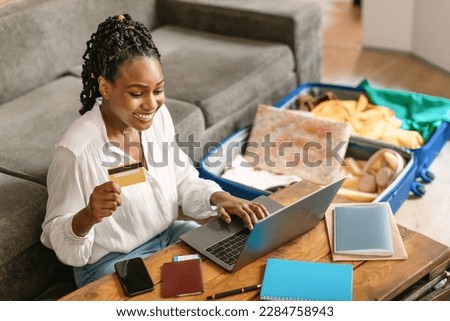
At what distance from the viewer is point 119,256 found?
6.61ft

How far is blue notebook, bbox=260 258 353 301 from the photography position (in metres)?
1.53

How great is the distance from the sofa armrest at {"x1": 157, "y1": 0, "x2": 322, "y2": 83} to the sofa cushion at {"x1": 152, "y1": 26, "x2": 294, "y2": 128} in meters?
0.05

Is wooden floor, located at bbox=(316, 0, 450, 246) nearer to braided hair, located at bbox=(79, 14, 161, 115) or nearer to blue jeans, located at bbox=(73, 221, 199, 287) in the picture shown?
blue jeans, located at bbox=(73, 221, 199, 287)

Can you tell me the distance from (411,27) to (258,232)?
279 cm

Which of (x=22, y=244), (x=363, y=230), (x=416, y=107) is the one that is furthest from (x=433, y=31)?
(x=22, y=244)

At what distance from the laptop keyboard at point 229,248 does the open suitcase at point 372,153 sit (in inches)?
31.6

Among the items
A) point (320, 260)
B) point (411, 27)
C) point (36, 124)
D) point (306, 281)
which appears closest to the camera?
point (306, 281)

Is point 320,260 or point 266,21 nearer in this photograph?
point 320,260

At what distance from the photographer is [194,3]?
351cm

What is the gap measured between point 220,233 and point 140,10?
1991 millimetres

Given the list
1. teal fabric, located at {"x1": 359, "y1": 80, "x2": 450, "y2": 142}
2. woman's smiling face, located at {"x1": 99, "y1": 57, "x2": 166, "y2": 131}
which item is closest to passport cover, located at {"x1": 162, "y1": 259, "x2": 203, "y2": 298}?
woman's smiling face, located at {"x1": 99, "y1": 57, "x2": 166, "y2": 131}

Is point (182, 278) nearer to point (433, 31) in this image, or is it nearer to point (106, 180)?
point (106, 180)

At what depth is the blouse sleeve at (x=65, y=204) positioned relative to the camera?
5.92 ft

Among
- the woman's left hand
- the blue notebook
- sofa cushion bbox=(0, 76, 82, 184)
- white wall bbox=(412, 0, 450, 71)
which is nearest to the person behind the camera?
the blue notebook
